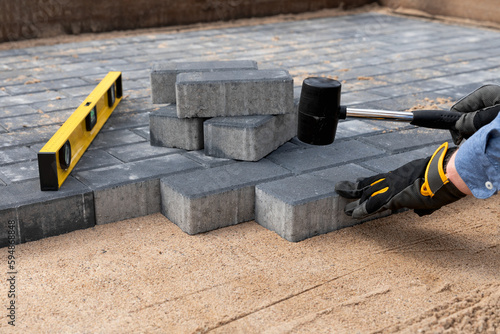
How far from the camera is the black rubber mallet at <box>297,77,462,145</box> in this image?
370 cm

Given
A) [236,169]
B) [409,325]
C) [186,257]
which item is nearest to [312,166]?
[236,169]

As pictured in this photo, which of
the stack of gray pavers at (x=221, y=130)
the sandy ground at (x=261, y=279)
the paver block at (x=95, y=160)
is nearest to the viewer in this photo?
the sandy ground at (x=261, y=279)

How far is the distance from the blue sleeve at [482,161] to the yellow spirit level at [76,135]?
2.47 metres

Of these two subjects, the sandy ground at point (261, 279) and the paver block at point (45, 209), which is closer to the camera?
the sandy ground at point (261, 279)

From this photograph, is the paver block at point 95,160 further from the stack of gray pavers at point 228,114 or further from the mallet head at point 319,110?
the mallet head at point 319,110

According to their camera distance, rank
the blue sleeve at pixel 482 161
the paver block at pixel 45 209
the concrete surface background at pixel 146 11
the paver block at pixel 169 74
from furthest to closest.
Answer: the concrete surface background at pixel 146 11
the paver block at pixel 169 74
the paver block at pixel 45 209
the blue sleeve at pixel 482 161

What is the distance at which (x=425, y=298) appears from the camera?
324 centimetres

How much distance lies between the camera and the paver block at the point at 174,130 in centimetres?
449

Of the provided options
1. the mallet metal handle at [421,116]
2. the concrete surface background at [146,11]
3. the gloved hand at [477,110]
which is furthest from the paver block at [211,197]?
the concrete surface background at [146,11]

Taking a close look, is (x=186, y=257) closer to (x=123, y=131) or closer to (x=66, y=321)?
(x=66, y=321)

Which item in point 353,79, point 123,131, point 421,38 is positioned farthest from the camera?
point 421,38

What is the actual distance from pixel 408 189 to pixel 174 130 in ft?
6.11

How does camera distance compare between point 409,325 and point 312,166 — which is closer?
point 409,325

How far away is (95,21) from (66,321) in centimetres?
719
